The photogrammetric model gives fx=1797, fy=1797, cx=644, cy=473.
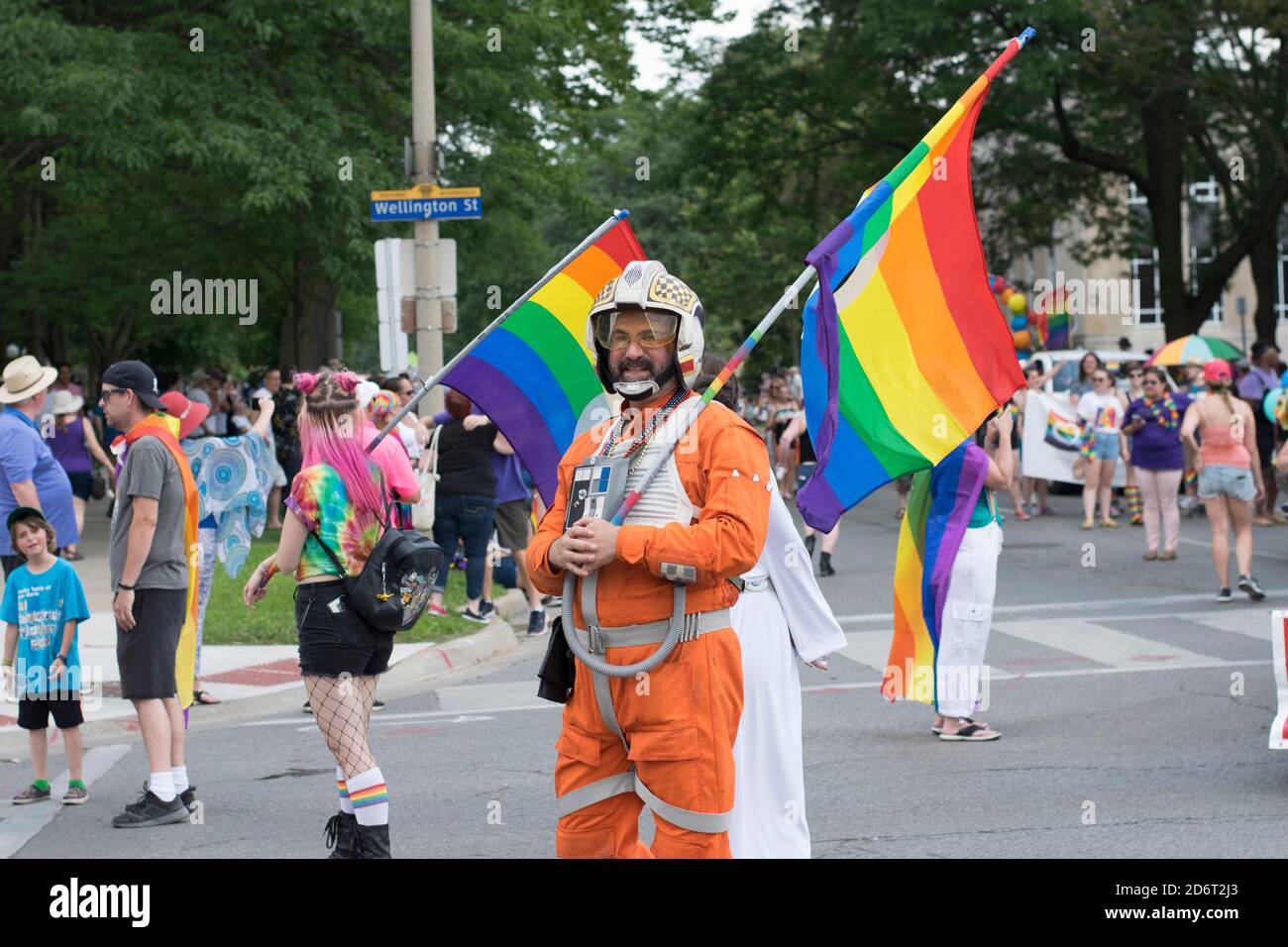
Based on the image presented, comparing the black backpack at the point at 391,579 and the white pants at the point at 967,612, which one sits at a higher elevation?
the black backpack at the point at 391,579

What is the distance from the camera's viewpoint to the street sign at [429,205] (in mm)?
14125

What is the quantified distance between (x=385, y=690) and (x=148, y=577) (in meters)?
3.52

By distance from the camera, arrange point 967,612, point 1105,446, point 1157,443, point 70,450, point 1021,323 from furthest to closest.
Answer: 1. point 1021,323
2. point 1105,446
3. point 70,450
4. point 1157,443
5. point 967,612

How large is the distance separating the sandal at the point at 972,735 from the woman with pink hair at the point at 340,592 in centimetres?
333

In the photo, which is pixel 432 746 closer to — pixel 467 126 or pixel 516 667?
pixel 516 667

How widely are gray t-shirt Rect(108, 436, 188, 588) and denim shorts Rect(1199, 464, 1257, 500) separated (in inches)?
342

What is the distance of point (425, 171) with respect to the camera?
15.0 m

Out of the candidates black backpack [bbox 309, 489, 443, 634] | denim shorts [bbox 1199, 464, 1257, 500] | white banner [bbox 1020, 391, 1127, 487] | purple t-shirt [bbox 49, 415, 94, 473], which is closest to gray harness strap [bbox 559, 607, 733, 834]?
black backpack [bbox 309, 489, 443, 634]

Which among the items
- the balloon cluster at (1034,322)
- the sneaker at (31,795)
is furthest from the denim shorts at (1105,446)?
the sneaker at (31,795)

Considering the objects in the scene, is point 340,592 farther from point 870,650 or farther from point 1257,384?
point 1257,384

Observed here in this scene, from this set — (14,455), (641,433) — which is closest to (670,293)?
(641,433)

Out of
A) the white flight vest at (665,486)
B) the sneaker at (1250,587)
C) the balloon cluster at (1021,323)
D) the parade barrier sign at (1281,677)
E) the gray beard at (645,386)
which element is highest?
the balloon cluster at (1021,323)

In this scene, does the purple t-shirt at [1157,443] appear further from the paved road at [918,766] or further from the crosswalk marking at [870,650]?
the crosswalk marking at [870,650]

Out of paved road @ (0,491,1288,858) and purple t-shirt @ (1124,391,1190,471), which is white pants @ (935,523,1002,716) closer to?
paved road @ (0,491,1288,858)
